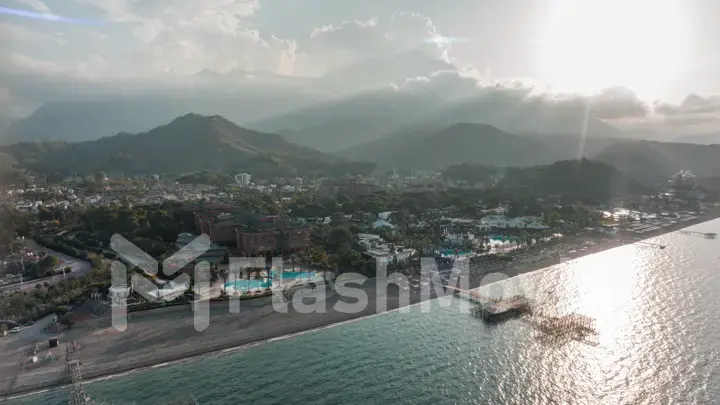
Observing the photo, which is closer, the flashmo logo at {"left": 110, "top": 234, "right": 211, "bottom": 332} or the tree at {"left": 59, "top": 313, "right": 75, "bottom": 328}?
the tree at {"left": 59, "top": 313, "right": 75, "bottom": 328}

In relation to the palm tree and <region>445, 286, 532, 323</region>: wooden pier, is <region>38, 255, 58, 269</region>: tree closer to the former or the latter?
the palm tree

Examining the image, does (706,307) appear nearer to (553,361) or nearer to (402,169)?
(553,361)

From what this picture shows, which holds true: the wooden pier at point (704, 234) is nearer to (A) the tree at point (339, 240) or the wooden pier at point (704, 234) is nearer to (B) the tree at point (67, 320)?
(A) the tree at point (339, 240)

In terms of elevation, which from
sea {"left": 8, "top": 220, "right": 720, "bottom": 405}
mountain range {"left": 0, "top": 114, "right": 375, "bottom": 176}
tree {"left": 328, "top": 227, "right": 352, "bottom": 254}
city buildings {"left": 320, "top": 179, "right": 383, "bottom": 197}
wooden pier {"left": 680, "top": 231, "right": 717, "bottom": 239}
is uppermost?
mountain range {"left": 0, "top": 114, "right": 375, "bottom": 176}

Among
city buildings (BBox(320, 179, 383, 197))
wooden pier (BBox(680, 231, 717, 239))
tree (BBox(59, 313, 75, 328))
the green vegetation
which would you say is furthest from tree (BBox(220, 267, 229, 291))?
wooden pier (BBox(680, 231, 717, 239))

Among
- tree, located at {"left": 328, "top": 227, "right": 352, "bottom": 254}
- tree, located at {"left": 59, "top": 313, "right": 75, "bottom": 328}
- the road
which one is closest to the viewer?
tree, located at {"left": 59, "top": 313, "right": 75, "bottom": 328}
